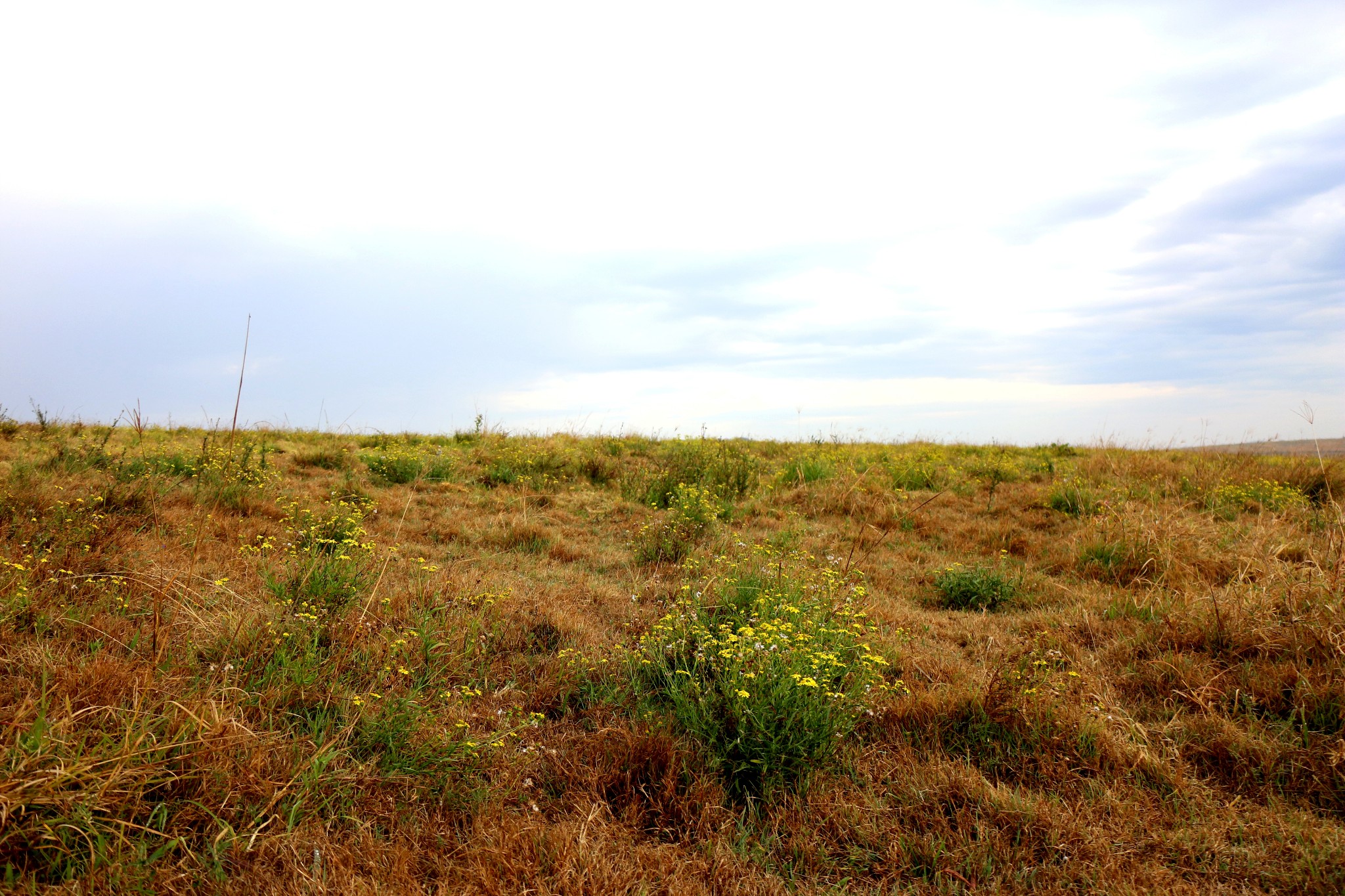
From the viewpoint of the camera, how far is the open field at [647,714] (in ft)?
7.88

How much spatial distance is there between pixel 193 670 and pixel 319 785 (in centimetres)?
105

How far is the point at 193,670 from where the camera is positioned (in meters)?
3.14

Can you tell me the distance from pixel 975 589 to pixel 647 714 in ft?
11.3

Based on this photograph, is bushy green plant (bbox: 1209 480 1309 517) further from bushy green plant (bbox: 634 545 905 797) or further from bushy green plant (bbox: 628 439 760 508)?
bushy green plant (bbox: 634 545 905 797)

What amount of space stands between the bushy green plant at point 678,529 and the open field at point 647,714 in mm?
82

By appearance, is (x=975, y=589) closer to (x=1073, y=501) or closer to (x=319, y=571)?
(x=1073, y=501)

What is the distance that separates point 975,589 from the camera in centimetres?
541

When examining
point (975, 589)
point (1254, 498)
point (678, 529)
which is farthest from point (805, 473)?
point (1254, 498)

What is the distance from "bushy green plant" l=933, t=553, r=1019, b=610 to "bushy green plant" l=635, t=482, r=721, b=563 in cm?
221

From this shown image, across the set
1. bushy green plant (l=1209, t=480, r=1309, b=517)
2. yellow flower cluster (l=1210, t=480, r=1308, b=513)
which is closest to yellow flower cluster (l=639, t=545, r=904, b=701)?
bushy green plant (l=1209, t=480, r=1309, b=517)

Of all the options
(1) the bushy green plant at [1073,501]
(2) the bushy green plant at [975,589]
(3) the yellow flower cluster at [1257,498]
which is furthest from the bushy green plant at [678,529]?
(3) the yellow flower cluster at [1257,498]

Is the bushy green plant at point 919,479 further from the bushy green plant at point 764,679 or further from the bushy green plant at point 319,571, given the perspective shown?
the bushy green plant at point 319,571

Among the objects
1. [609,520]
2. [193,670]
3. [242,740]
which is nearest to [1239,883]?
[242,740]

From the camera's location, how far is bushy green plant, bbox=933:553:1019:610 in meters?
5.36
